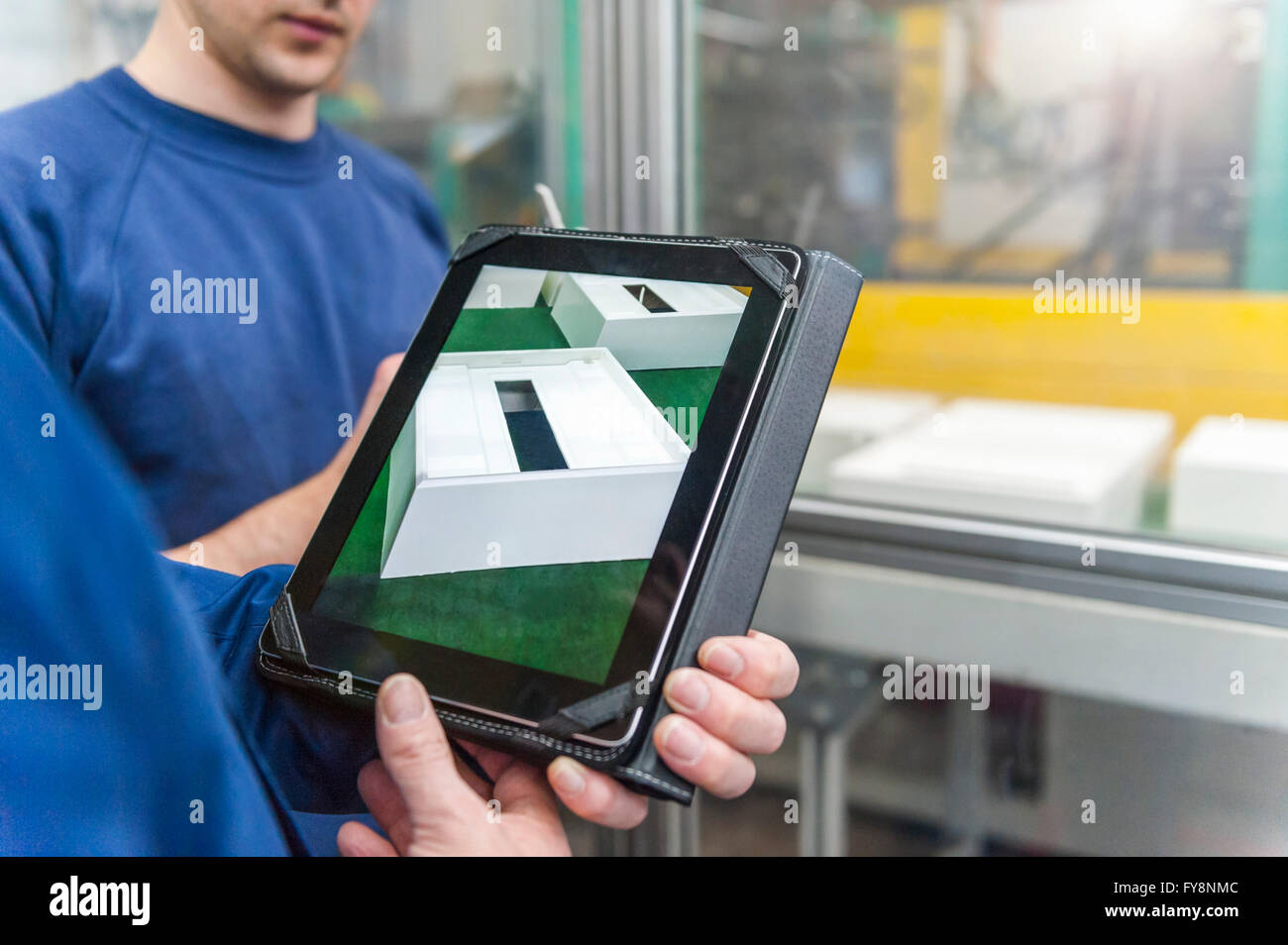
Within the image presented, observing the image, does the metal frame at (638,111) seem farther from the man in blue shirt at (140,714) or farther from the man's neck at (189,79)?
the man in blue shirt at (140,714)

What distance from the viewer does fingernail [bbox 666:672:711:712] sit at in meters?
0.48

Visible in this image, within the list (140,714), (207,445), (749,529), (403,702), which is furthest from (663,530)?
(207,445)

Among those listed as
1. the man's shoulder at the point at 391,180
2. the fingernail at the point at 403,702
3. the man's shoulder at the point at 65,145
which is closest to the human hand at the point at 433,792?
the fingernail at the point at 403,702

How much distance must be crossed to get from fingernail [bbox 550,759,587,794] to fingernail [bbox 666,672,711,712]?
56 millimetres

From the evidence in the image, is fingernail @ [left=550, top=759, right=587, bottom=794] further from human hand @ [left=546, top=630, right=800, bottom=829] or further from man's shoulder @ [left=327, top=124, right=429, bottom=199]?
man's shoulder @ [left=327, top=124, right=429, bottom=199]

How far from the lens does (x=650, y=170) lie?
1.04 m

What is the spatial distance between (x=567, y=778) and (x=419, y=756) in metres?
0.08

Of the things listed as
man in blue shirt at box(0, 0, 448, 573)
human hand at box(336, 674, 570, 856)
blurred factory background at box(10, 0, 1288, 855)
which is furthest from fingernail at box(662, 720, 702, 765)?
blurred factory background at box(10, 0, 1288, 855)

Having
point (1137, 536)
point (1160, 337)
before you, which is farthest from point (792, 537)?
point (1160, 337)

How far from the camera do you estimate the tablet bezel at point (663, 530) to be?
1.61ft

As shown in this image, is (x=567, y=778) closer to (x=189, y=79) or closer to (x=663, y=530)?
(x=663, y=530)

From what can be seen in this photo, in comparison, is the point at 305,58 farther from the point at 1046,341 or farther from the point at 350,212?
the point at 1046,341

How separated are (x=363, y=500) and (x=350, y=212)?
0.43 meters

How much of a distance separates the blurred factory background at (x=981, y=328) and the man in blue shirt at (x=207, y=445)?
0.12 m
